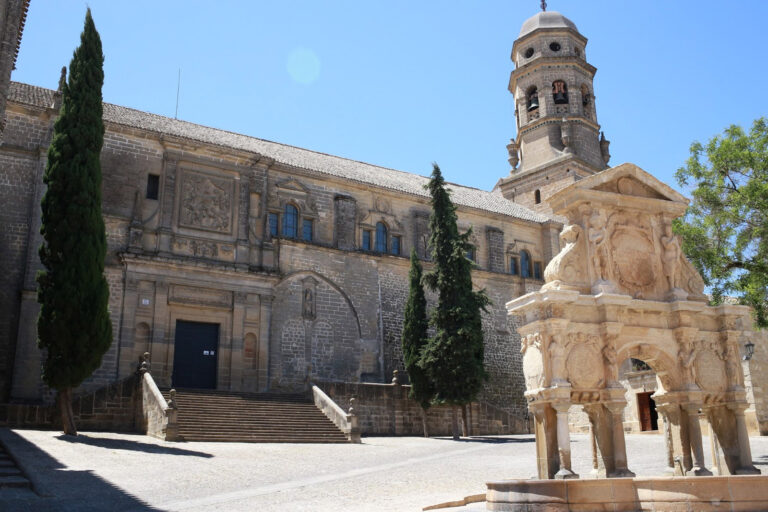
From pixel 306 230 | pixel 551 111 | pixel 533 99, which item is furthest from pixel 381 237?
pixel 533 99

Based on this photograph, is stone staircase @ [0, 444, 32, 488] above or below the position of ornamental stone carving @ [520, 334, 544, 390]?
below

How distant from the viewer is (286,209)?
2939cm

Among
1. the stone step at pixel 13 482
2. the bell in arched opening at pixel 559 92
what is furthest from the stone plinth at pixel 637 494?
the bell in arched opening at pixel 559 92

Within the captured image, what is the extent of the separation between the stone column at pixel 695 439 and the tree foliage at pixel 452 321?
13621mm

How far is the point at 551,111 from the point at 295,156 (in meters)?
16.8

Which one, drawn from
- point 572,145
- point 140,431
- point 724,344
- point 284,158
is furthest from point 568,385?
point 572,145

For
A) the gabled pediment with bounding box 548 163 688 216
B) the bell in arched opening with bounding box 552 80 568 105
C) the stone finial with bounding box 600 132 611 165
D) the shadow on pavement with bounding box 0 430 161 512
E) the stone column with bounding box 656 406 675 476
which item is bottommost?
the shadow on pavement with bounding box 0 430 161 512

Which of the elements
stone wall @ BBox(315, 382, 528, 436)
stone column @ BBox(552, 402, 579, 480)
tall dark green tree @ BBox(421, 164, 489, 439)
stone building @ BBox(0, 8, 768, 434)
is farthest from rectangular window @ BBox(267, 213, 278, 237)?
stone column @ BBox(552, 402, 579, 480)

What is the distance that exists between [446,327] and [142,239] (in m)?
11.4

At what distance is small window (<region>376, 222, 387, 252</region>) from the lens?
31.9m

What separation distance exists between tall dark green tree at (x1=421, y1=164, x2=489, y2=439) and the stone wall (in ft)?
5.26

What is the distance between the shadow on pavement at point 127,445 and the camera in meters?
16.1

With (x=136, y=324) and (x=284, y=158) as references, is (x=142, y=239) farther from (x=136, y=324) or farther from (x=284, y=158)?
(x=284, y=158)

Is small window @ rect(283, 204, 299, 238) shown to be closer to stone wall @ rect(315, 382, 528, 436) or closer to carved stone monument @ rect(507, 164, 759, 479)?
stone wall @ rect(315, 382, 528, 436)
